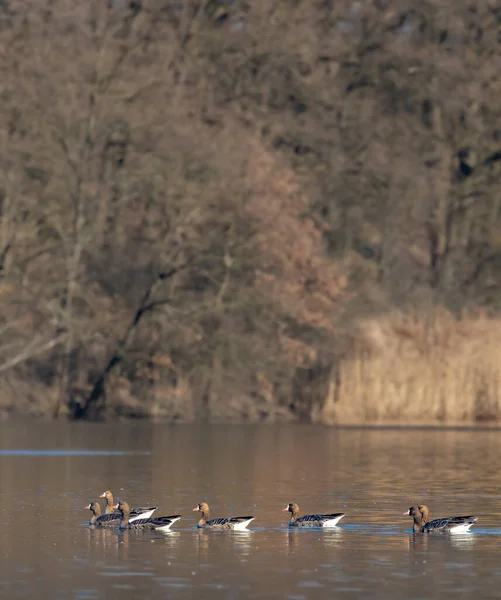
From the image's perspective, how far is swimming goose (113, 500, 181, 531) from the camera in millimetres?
22438

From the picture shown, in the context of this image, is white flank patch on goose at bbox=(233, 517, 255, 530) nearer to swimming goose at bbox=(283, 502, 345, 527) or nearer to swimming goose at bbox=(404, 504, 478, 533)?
swimming goose at bbox=(283, 502, 345, 527)

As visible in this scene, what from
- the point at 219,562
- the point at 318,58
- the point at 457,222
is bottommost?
the point at 219,562

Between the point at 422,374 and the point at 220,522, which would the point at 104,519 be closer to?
the point at 220,522

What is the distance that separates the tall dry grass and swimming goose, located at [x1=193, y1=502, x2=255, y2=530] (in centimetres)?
2852

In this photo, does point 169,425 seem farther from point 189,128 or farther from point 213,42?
point 213,42

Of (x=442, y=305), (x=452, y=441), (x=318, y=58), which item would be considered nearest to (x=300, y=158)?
(x=318, y=58)

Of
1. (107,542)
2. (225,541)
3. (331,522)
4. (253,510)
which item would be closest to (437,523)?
(331,522)

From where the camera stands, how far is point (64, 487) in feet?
97.6

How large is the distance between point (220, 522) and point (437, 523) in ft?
9.30

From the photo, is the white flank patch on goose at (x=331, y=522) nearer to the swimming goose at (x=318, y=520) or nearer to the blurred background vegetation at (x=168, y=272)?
the swimming goose at (x=318, y=520)

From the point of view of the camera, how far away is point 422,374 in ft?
170

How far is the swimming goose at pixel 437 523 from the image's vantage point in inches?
875

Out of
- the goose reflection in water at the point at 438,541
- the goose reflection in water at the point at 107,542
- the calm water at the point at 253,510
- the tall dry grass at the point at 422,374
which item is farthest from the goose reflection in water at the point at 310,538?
the tall dry grass at the point at 422,374

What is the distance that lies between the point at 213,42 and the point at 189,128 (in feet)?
24.9
